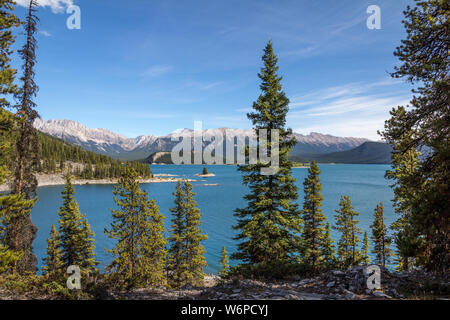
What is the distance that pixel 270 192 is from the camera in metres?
14.9

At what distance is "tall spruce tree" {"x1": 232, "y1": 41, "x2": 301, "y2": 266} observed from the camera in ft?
47.5

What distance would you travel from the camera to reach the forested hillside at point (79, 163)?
469ft

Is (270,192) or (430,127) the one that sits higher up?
(430,127)

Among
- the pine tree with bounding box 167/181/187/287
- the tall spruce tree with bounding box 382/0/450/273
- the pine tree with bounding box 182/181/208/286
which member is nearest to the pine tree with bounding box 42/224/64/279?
the pine tree with bounding box 167/181/187/287

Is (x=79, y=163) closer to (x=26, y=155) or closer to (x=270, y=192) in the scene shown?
(x=26, y=155)

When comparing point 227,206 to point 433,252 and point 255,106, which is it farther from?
point 433,252

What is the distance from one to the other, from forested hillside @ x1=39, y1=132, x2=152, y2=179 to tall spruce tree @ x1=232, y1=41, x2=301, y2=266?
452ft

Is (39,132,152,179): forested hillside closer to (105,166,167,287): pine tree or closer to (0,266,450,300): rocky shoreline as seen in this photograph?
(105,166,167,287): pine tree

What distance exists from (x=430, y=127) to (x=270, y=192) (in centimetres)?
903

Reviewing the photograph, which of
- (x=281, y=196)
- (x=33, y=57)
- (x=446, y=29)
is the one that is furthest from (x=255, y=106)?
(x=33, y=57)

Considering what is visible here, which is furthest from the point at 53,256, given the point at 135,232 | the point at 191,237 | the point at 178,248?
the point at 191,237

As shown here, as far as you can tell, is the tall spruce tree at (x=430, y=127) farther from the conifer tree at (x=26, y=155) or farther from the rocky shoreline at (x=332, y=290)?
the conifer tree at (x=26, y=155)

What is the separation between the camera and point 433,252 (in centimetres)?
657
